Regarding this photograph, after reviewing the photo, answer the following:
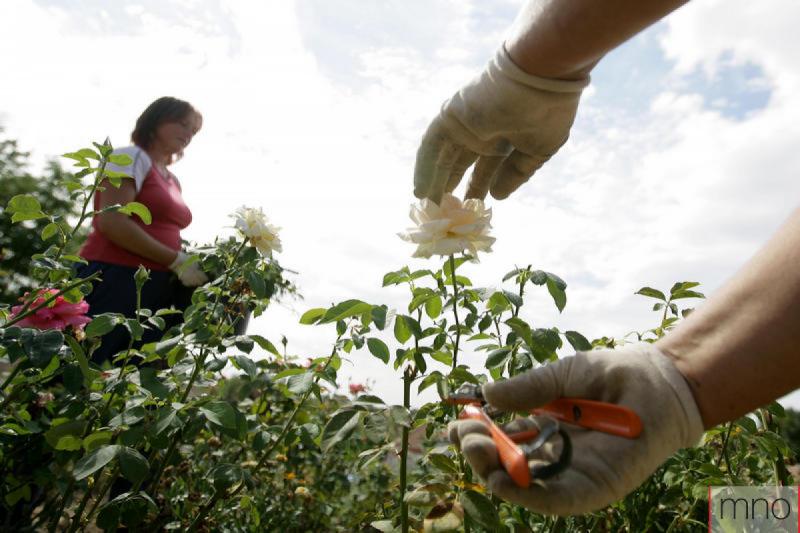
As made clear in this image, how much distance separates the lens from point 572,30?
1.33 metres

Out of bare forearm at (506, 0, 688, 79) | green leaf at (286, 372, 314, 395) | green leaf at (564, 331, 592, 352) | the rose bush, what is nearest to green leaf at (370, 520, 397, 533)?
the rose bush

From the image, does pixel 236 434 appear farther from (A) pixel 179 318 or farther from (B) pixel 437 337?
(A) pixel 179 318

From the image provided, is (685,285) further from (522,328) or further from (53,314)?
(53,314)

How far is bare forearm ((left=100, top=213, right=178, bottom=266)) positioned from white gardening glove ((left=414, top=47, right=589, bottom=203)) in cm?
151

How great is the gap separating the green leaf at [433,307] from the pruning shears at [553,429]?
1.33 ft

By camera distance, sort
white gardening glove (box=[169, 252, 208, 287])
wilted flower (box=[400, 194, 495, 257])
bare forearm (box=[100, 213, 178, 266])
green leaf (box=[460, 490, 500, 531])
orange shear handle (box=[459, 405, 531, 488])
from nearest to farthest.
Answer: orange shear handle (box=[459, 405, 531, 488]) < green leaf (box=[460, 490, 500, 531]) < wilted flower (box=[400, 194, 495, 257]) < white gardening glove (box=[169, 252, 208, 287]) < bare forearm (box=[100, 213, 178, 266])

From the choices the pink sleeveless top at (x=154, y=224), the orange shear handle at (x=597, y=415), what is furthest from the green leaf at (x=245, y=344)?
the pink sleeveless top at (x=154, y=224)

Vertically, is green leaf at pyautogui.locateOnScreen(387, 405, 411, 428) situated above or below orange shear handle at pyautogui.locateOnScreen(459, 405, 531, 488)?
above

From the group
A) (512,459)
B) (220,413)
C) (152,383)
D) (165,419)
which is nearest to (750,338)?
(512,459)

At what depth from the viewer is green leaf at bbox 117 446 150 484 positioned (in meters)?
1.38

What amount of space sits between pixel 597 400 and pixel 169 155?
2895 millimetres

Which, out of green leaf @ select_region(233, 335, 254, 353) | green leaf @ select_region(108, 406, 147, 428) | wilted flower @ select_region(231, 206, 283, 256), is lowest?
green leaf @ select_region(108, 406, 147, 428)

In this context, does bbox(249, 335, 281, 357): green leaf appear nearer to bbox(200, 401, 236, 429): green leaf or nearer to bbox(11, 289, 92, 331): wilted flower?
bbox(200, 401, 236, 429): green leaf

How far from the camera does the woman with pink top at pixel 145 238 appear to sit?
8.79ft
